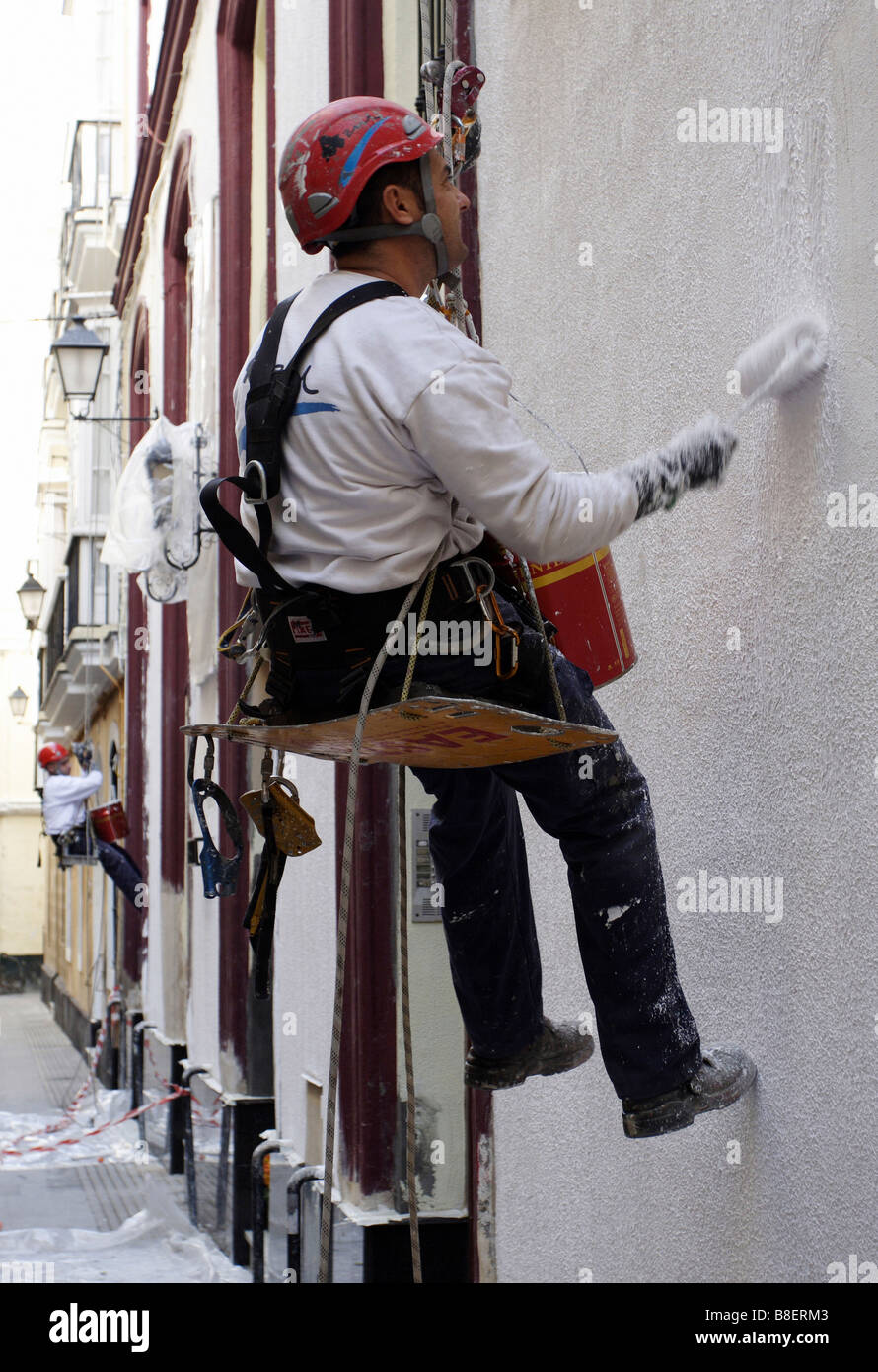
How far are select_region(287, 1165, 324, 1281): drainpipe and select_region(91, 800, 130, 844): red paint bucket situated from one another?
9.89 meters

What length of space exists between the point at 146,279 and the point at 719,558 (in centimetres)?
1464

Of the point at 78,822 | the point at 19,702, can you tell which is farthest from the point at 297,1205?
the point at 19,702

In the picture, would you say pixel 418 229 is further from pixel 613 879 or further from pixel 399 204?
pixel 613 879

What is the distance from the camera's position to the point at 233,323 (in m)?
10.5

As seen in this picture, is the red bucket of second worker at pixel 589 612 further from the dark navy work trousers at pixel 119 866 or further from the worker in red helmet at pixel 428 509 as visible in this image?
the dark navy work trousers at pixel 119 866

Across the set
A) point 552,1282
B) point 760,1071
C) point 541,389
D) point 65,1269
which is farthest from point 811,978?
point 65,1269

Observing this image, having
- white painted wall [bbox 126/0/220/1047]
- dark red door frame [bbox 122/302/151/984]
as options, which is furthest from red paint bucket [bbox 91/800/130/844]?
white painted wall [bbox 126/0/220/1047]

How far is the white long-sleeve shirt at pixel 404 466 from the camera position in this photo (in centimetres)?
293

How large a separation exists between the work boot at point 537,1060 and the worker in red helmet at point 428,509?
34 centimetres

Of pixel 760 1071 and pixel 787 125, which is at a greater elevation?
pixel 787 125

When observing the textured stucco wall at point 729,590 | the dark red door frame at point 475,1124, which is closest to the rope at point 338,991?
the textured stucco wall at point 729,590

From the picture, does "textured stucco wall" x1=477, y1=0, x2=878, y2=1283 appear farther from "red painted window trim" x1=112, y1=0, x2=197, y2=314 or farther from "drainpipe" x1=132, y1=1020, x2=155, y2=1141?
"drainpipe" x1=132, y1=1020, x2=155, y2=1141

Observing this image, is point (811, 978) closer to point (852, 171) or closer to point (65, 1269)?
point (852, 171)

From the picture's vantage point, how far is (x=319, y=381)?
10.0ft
